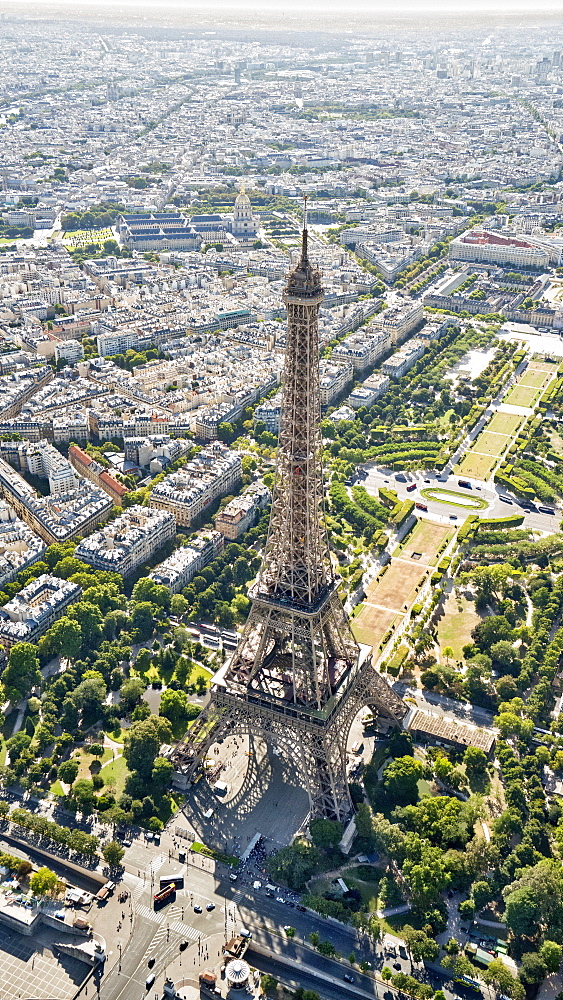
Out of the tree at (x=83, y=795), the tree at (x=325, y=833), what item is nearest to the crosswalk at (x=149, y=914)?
the tree at (x=83, y=795)

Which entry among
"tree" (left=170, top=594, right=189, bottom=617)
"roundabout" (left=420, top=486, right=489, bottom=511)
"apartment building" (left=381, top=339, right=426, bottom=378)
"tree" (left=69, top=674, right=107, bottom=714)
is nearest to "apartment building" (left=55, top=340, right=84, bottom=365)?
"apartment building" (left=381, top=339, right=426, bottom=378)

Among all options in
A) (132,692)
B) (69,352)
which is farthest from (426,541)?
(69,352)

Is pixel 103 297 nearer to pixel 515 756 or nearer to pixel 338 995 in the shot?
pixel 515 756

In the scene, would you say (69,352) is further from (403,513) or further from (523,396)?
(523,396)

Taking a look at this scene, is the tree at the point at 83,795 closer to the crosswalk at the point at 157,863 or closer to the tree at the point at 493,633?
the crosswalk at the point at 157,863

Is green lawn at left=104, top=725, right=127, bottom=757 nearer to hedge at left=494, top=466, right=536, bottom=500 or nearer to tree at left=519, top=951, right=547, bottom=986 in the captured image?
tree at left=519, top=951, right=547, bottom=986

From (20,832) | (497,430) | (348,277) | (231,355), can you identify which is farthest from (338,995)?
(348,277)
